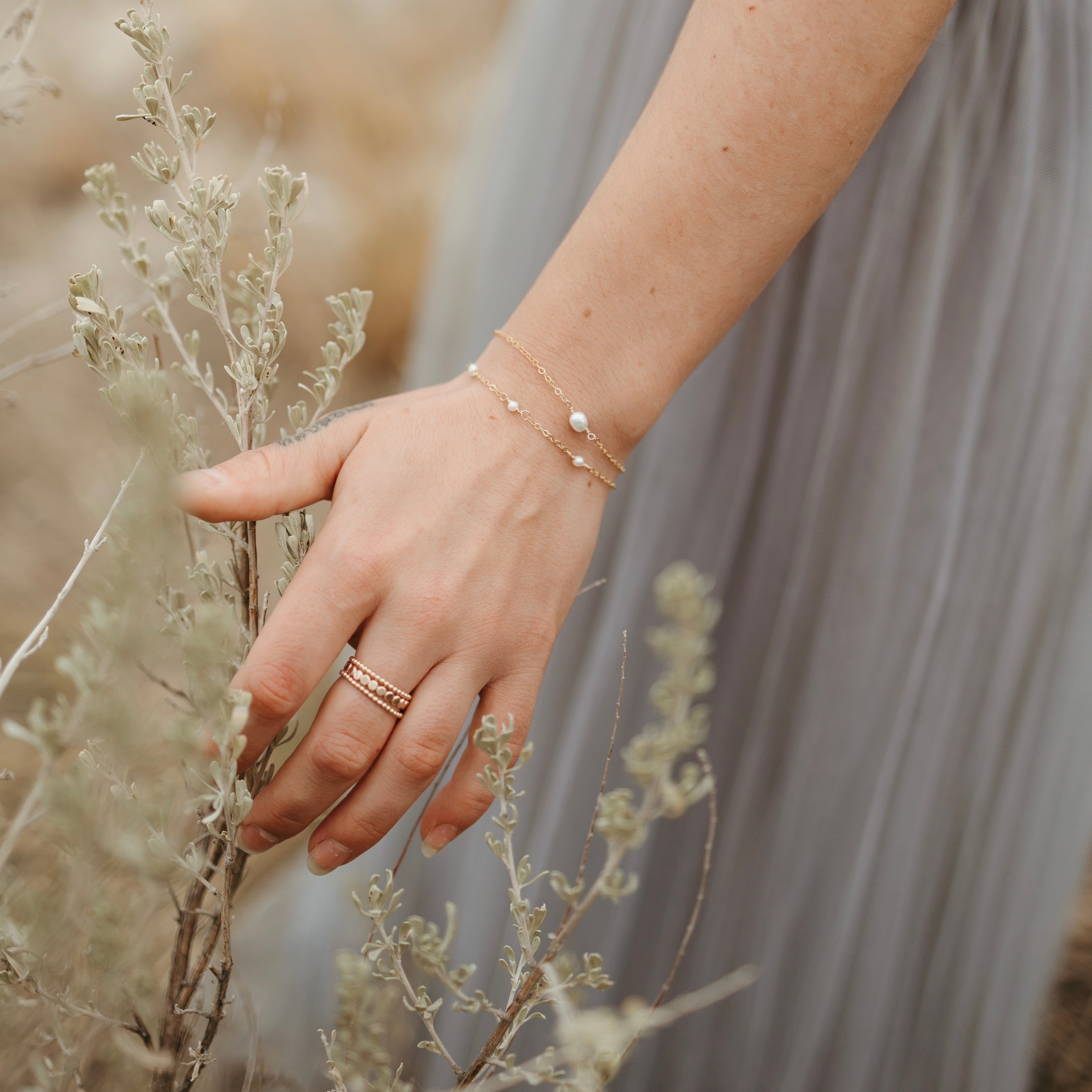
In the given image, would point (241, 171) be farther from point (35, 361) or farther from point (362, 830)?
point (362, 830)

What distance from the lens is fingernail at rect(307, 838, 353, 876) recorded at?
2.08 ft

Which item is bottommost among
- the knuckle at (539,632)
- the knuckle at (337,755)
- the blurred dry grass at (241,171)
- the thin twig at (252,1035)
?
the thin twig at (252,1035)

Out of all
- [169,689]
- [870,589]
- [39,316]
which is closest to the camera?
[169,689]

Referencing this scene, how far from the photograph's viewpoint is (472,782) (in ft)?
Answer: 2.08

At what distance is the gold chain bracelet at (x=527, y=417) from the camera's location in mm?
668

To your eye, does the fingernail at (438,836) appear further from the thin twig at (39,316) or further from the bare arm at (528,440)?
the thin twig at (39,316)

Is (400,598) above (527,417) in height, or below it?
below

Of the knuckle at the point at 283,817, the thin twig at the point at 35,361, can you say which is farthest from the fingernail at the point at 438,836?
the thin twig at the point at 35,361

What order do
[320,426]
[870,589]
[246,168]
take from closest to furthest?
[320,426], [870,589], [246,168]

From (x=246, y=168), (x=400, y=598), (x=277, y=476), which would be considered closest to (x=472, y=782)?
(x=400, y=598)

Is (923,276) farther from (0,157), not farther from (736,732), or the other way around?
(0,157)

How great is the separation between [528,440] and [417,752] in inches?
11.0

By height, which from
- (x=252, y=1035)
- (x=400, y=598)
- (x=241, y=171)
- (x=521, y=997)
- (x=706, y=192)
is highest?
(x=241, y=171)

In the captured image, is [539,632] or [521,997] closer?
[521,997]
